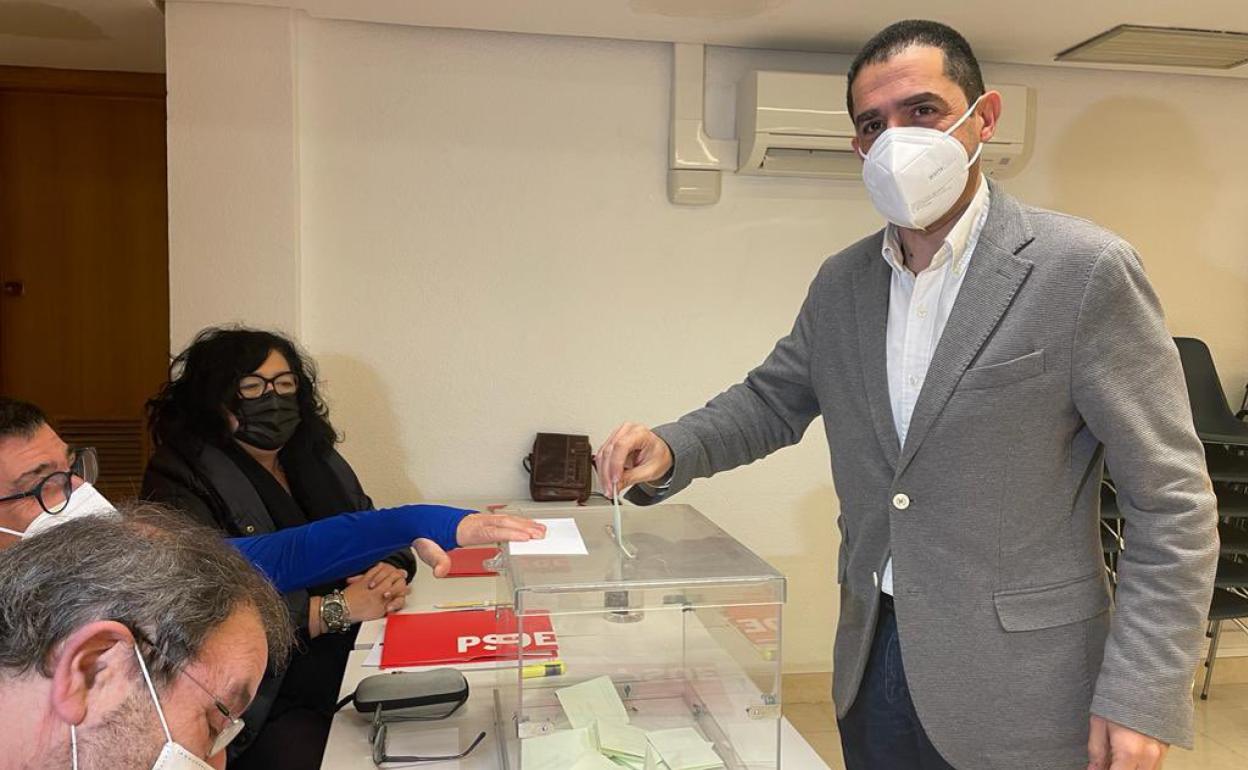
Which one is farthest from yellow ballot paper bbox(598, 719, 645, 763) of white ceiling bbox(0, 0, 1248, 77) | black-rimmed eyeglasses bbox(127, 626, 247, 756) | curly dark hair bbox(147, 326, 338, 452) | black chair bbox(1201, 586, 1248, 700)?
black chair bbox(1201, 586, 1248, 700)

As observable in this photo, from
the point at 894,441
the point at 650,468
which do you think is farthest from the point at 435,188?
the point at 894,441

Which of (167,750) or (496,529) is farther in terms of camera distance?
(496,529)

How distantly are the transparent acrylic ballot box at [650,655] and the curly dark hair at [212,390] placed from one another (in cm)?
122

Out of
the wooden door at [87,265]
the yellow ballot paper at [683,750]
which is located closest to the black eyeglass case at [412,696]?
the yellow ballot paper at [683,750]

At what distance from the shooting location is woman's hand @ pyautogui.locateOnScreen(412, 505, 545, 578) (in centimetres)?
131

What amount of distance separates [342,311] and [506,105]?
2.82 ft

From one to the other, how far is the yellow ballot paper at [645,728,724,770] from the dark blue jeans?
300mm

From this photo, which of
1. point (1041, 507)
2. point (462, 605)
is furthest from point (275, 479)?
point (1041, 507)

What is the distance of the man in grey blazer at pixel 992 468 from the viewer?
1109 millimetres

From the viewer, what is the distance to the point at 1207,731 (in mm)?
2957

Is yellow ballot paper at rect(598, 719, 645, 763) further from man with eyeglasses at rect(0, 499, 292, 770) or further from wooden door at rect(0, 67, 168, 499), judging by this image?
wooden door at rect(0, 67, 168, 499)

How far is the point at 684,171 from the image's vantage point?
3.07 m

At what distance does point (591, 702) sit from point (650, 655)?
0.33 ft

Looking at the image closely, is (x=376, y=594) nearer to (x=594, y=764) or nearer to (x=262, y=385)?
(x=262, y=385)
